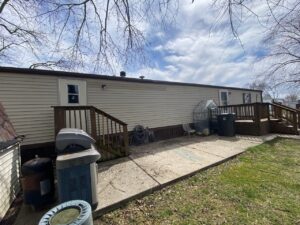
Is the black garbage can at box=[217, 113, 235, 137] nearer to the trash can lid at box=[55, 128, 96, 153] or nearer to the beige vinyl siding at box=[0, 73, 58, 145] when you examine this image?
the beige vinyl siding at box=[0, 73, 58, 145]

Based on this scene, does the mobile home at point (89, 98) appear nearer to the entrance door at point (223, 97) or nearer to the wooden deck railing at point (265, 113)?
the entrance door at point (223, 97)

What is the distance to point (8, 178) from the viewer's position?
3.87 meters

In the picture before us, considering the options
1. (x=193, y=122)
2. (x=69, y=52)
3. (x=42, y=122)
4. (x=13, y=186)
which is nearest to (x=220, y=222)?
(x=13, y=186)

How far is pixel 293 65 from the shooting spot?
600 inches

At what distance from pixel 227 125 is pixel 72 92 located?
7302 mm

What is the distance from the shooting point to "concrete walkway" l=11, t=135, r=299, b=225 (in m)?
3.61

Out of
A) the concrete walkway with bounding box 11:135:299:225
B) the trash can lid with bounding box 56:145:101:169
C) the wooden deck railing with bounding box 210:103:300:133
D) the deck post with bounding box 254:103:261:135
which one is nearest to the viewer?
the trash can lid with bounding box 56:145:101:169

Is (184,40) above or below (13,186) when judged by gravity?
above

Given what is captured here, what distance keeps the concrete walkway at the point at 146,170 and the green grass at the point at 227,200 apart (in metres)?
0.19

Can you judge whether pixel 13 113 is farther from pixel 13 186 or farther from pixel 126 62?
pixel 126 62

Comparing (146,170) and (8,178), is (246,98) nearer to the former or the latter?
(146,170)

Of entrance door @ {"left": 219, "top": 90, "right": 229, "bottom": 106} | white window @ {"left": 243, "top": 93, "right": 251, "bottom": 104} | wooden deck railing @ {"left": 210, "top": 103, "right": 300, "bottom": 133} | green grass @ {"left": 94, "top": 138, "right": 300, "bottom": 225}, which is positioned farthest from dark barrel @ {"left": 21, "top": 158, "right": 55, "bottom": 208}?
white window @ {"left": 243, "top": 93, "right": 251, "bottom": 104}

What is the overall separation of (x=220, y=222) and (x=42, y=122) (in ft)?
19.3

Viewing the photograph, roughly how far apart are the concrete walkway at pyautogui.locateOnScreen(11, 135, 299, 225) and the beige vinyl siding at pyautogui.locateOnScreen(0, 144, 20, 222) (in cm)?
32
